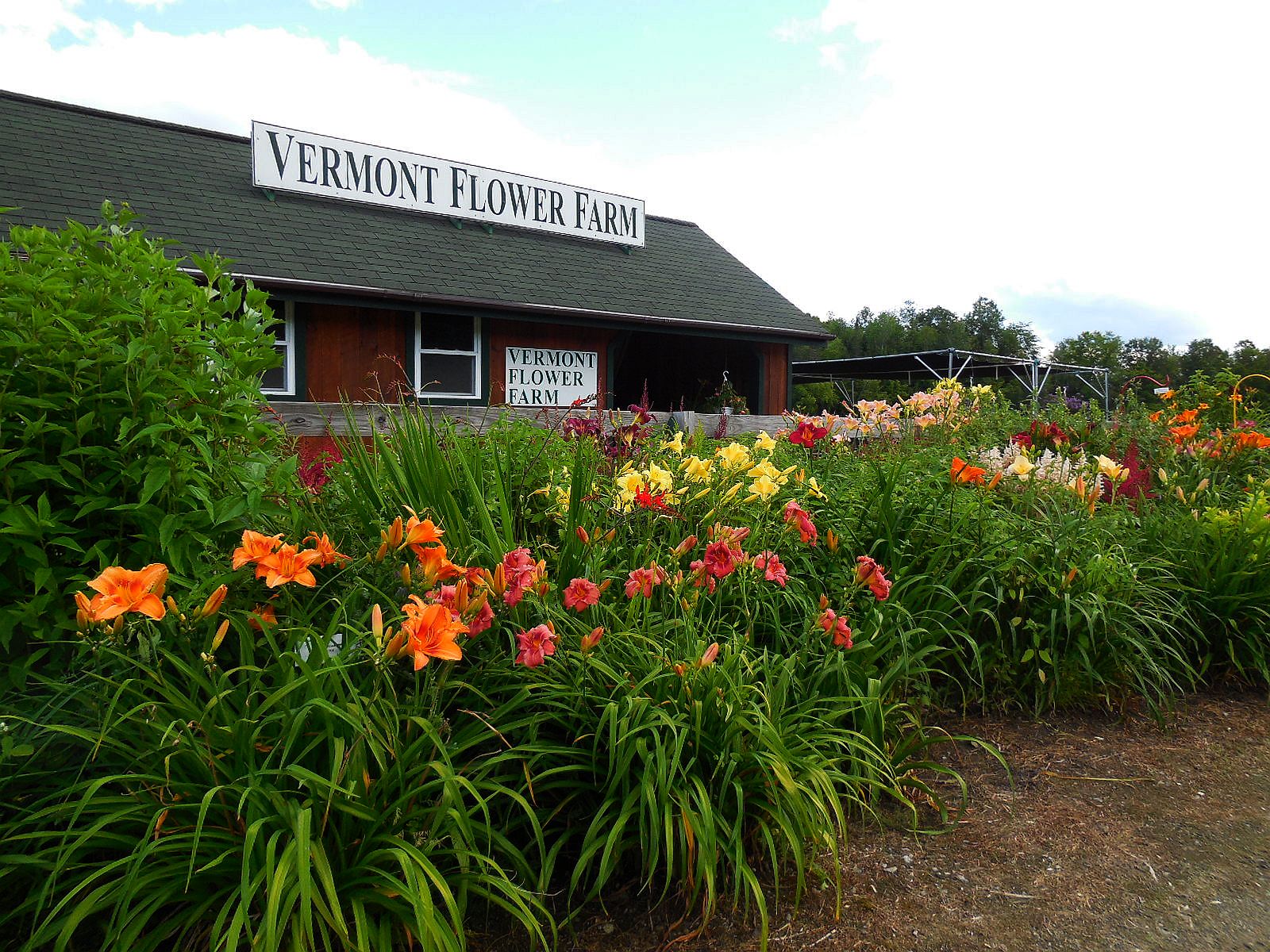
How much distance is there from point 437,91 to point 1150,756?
8334 millimetres

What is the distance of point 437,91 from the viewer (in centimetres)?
838

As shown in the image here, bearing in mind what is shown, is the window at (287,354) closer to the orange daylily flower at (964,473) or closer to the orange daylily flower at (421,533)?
the orange daylily flower at (964,473)

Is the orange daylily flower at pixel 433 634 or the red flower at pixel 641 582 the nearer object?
the orange daylily flower at pixel 433 634

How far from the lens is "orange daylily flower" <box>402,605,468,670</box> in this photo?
1.63 meters

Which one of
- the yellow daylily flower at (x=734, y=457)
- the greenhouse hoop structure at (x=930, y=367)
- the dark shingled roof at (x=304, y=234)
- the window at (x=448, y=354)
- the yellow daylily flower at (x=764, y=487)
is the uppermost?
the dark shingled roof at (x=304, y=234)

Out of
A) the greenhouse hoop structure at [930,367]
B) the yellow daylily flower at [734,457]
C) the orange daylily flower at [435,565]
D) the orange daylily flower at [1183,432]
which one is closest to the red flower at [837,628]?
the yellow daylily flower at [734,457]

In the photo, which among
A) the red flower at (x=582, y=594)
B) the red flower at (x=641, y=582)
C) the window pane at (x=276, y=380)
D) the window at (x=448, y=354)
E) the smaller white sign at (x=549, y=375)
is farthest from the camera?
the smaller white sign at (x=549, y=375)

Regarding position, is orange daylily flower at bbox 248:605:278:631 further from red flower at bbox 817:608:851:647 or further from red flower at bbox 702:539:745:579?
red flower at bbox 817:608:851:647

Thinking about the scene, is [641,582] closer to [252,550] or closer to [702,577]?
[702,577]

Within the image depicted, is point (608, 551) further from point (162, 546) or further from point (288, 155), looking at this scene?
point (288, 155)

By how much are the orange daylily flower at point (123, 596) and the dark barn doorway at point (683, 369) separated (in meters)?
14.9

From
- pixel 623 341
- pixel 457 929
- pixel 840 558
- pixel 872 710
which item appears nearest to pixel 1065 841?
pixel 872 710

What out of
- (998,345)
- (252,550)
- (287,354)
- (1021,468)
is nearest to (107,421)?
(252,550)

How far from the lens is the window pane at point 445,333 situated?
42.1 ft
